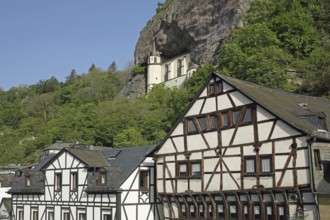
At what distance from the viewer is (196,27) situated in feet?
293

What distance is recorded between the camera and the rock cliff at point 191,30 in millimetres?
81375

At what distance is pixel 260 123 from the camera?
76.3 ft

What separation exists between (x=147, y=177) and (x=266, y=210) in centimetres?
975

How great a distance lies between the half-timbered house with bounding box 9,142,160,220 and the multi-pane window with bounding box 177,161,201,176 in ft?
10.1

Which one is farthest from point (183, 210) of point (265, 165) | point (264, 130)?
point (264, 130)

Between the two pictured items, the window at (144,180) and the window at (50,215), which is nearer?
the window at (144,180)

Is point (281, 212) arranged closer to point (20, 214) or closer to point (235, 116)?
point (235, 116)

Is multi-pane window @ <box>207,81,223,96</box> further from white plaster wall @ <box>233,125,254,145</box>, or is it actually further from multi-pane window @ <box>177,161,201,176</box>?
multi-pane window @ <box>177,161,201,176</box>

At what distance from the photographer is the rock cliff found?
267 ft

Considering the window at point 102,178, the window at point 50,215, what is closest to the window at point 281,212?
the window at point 102,178

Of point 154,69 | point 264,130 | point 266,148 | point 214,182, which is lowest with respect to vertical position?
point 214,182

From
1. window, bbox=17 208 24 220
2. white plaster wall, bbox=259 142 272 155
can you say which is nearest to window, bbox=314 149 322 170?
white plaster wall, bbox=259 142 272 155

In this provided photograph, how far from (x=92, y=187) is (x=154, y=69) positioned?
265ft

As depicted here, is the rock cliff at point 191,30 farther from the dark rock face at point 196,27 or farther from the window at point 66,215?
the window at point 66,215
